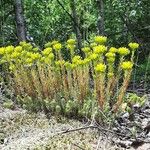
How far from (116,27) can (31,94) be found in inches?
221

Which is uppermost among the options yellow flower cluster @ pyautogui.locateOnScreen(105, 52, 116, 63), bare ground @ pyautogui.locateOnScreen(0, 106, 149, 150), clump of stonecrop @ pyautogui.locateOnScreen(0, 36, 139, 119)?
yellow flower cluster @ pyautogui.locateOnScreen(105, 52, 116, 63)

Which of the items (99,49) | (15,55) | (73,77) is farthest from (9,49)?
(99,49)

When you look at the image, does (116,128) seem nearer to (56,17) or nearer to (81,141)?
(81,141)

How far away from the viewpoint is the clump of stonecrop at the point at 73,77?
13.1ft

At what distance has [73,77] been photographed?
14.8 feet

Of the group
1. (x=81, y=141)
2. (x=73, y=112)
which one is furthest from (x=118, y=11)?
(x=81, y=141)

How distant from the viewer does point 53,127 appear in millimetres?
3824

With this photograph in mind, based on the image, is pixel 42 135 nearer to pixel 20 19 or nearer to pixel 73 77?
pixel 73 77

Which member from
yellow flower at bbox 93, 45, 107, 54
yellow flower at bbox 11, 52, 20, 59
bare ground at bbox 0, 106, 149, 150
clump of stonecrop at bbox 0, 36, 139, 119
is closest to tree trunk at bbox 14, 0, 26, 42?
clump of stonecrop at bbox 0, 36, 139, 119

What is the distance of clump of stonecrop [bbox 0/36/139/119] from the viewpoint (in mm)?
4004

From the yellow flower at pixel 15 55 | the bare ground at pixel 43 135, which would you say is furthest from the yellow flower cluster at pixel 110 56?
the yellow flower at pixel 15 55

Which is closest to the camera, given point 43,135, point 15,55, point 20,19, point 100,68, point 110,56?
point 43,135

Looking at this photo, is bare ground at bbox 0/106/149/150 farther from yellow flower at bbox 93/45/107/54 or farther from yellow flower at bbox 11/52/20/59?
yellow flower at bbox 93/45/107/54

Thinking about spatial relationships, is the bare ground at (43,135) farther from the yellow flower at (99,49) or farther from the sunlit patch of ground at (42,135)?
the yellow flower at (99,49)
